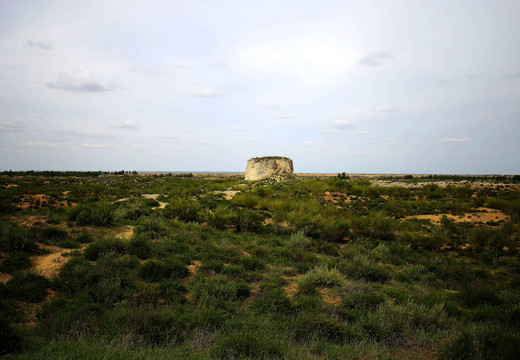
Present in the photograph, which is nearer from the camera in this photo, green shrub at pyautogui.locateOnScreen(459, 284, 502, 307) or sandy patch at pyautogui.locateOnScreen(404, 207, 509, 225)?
green shrub at pyautogui.locateOnScreen(459, 284, 502, 307)

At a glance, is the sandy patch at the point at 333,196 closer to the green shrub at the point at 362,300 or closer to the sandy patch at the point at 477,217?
the sandy patch at the point at 477,217

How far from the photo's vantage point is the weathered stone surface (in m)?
38.8

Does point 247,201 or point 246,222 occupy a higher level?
point 247,201

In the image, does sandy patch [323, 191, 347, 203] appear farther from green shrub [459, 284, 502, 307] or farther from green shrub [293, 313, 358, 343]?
green shrub [293, 313, 358, 343]

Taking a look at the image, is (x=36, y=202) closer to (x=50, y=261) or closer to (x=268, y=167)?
(x=50, y=261)

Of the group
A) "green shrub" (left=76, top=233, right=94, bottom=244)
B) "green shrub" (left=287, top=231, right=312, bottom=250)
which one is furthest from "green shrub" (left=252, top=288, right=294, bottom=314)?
"green shrub" (left=76, top=233, right=94, bottom=244)

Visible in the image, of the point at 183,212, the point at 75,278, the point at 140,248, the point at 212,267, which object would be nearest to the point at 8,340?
the point at 75,278

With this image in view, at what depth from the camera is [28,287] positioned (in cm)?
566

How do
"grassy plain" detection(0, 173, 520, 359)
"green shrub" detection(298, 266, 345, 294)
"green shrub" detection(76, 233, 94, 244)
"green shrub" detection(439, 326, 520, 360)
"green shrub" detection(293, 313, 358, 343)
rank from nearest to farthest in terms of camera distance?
"green shrub" detection(439, 326, 520, 360), "grassy plain" detection(0, 173, 520, 359), "green shrub" detection(293, 313, 358, 343), "green shrub" detection(298, 266, 345, 294), "green shrub" detection(76, 233, 94, 244)

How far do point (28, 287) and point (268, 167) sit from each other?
34.2m

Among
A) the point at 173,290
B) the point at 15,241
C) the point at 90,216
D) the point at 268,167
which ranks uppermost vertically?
Answer: the point at 268,167

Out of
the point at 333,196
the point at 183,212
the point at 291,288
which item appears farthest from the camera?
the point at 333,196

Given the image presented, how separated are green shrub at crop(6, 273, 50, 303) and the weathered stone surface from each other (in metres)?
32.9

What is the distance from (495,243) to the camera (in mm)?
10758
